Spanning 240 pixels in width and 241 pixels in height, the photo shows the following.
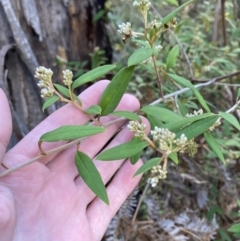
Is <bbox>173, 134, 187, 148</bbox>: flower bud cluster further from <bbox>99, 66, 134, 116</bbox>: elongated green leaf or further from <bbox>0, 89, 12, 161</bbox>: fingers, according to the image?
<bbox>0, 89, 12, 161</bbox>: fingers

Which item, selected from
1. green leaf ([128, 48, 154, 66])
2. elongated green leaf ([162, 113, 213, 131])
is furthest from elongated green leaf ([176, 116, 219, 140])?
green leaf ([128, 48, 154, 66])

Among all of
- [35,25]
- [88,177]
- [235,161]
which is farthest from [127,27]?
[235,161]

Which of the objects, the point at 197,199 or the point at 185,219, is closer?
the point at 185,219

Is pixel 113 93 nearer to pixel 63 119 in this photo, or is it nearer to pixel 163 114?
pixel 163 114

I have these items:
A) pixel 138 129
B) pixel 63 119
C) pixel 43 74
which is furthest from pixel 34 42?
pixel 138 129

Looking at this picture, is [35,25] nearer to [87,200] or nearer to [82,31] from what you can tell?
[82,31]
